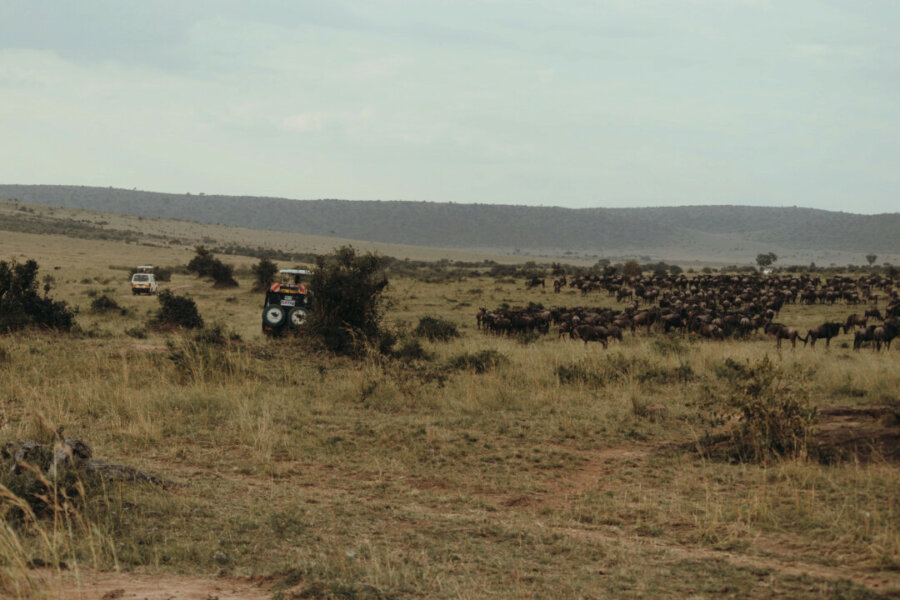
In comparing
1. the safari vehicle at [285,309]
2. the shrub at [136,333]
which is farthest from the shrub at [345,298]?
the shrub at [136,333]

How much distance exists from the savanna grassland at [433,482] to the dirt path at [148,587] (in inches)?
1.2

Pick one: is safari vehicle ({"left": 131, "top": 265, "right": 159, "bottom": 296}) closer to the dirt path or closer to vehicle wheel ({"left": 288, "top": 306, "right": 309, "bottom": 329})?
vehicle wheel ({"left": 288, "top": 306, "right": 309, "bottom": 329})

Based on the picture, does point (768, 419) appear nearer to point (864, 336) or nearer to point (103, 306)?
point (864, 336)

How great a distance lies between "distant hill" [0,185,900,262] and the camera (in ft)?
514

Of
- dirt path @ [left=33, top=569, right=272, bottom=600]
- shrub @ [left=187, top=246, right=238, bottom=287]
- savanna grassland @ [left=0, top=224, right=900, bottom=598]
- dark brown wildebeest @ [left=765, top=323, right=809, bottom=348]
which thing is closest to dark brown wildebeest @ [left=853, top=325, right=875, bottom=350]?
dark brown wildebeest @ [left=765, top=323, right=809, bottom=348]

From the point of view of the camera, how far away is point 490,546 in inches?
241

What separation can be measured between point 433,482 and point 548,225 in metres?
167

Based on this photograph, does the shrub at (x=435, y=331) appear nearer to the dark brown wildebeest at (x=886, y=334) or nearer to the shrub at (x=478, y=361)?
the shrub at (x=478, y=361)

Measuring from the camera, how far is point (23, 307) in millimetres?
17875

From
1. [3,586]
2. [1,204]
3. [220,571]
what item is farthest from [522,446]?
[1,204]

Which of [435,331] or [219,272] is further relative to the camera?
[219,272]

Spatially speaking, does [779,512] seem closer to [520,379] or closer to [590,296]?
[520,379]

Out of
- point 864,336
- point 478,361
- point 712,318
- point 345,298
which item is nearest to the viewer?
point 478,361

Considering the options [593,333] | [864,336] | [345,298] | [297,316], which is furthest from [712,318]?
[297,316]
